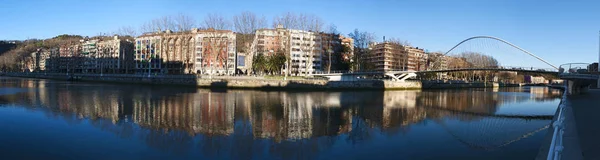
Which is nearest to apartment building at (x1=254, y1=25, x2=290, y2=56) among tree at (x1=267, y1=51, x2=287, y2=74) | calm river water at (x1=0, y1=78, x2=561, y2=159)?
tree at (x1=267, y1=51, x2=287, y2=74)

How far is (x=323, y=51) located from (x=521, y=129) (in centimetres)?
8218

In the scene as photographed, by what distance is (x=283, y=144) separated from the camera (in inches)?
462

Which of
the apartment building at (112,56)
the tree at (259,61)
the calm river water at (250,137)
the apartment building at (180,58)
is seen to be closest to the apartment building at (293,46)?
the tree at (259,61)

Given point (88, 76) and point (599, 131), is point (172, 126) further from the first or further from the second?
point (88, 76)

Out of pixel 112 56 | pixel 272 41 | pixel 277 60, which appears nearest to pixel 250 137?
pixel 277 60

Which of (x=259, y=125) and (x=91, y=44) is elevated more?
(x=91, y=44)

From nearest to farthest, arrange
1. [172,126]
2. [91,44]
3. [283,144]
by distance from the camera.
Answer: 1. [283,144]
2. [172,126]
3. [91,44]

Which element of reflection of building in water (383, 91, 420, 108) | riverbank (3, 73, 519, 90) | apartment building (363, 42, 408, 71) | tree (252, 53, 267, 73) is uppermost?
apartment building (363, 42, 408, 71)

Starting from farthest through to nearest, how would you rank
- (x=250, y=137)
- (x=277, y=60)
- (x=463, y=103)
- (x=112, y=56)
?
(x=112, y=56) → (x=277, y=60) → (x=463, y=103) → (x=250, y=137)

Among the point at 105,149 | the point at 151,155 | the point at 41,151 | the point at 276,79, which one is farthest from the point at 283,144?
the point at 276,79

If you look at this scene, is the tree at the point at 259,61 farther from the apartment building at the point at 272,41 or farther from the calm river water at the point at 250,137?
the calm river water at the point at 250,137

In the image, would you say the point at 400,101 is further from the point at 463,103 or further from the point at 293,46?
the point at 293,46

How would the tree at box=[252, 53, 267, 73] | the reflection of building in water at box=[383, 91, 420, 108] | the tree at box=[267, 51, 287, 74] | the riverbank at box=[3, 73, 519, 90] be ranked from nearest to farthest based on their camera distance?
1. the reflection of building in water at box=[383, 91, 420, 108]
2. the riverbank at box=[3, 73, 519, 90]
3. the tree at box=[267, 51, 287, 74]
4. the tree at box=[252, 53, 267, 73]

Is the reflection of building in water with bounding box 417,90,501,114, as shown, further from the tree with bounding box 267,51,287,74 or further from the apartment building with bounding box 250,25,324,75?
the tree with bounding box 267,51,287,74
